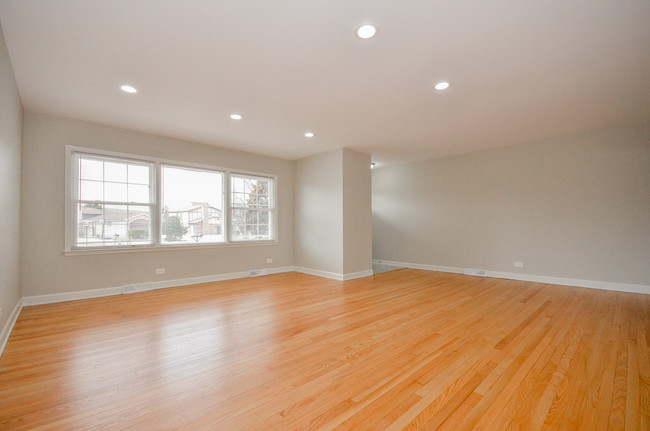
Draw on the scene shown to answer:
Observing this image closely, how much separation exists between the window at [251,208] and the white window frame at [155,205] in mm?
84

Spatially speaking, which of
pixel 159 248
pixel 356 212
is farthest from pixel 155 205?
pixel 356 212

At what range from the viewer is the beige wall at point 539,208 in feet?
15.0

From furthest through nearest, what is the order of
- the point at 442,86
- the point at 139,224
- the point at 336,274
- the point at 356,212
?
the point at 356,212 < the point at 336,274 < the point at 139,224 < the point at 442,86

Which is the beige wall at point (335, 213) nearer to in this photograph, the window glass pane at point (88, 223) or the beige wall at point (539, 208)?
the beige wall at point (539, 208)

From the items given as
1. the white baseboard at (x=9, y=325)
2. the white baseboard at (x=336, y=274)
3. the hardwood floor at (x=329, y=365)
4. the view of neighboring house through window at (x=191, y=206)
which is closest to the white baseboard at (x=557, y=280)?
the hardwood floor at (x=329, y=365)

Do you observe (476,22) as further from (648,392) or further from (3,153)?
(3,153)

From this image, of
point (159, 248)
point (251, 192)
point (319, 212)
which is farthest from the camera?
point (251, 192)

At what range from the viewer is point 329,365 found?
2.19 meters

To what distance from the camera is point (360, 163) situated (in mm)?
6055

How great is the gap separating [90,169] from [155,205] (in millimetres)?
1028

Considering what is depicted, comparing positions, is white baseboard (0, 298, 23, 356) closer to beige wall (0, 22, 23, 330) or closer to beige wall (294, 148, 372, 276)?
beige wall (0, 22, 23, 330)

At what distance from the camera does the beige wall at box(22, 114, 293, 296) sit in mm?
3857

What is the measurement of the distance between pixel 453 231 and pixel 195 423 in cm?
630

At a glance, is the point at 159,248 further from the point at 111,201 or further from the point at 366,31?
the point at 366,31
